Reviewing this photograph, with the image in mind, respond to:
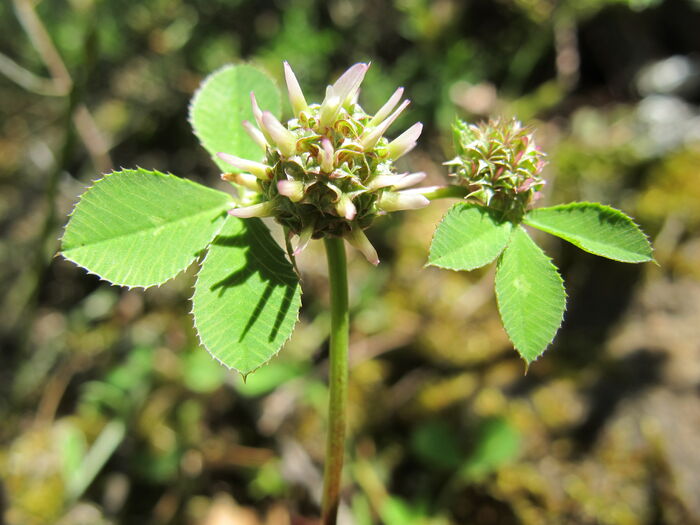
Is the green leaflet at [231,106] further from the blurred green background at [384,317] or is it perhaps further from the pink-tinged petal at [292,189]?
the blurred green background at [384,317]

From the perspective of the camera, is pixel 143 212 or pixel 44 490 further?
pixel 44 490

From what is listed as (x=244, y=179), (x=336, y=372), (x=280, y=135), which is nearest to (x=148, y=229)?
(x=244, y=179)

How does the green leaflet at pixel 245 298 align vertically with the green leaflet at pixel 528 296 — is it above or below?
above

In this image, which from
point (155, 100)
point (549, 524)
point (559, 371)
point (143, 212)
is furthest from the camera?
point (155, 100)

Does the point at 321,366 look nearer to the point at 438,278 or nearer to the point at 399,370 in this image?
the point at 399,370

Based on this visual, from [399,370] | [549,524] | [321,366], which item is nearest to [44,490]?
[321,366]

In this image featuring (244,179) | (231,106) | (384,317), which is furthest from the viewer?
(384,317)

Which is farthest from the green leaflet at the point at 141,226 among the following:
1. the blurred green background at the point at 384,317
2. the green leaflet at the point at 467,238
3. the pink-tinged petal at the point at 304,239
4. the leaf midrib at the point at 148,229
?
the blurred green background at the point at 384,317

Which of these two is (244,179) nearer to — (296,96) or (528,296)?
(296,96)
